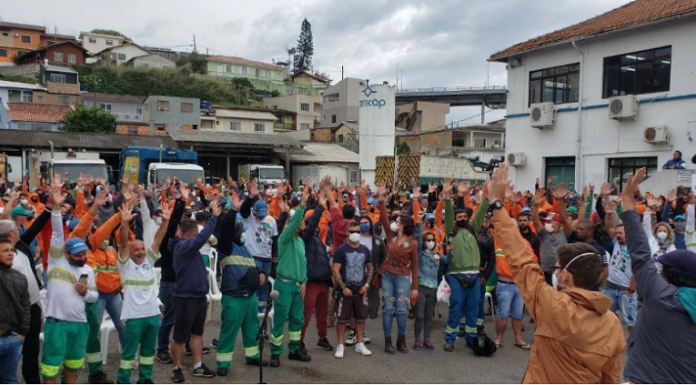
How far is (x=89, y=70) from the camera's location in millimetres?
63094

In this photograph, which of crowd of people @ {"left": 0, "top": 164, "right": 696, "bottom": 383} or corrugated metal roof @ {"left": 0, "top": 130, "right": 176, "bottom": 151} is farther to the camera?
corrugated metal roof @ {"left": 0, "top": 130, "right": 176, "bottom": 151}

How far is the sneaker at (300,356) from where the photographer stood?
6.82 m

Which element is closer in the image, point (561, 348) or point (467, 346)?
point (561, 348)

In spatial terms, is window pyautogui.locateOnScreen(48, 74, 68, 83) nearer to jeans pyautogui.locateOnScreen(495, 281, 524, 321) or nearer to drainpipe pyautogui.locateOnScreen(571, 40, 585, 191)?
drainpipe pyautogui.locateOnScreen(571, 40, 585, 191)

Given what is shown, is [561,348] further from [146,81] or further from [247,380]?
[146,81]

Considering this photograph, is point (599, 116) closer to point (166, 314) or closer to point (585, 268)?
point (166, 314)

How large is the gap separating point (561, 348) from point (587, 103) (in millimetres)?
20199

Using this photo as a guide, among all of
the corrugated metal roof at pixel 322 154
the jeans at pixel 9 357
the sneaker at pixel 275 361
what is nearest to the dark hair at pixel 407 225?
the sneaker at pixel 275 361

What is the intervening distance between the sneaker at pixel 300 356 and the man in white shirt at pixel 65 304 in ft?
8.37

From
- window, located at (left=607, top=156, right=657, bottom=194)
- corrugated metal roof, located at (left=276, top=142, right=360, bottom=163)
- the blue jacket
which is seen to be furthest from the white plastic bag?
corrugated metal roof, located at (left=276, top=142, right=360, bottom=163)

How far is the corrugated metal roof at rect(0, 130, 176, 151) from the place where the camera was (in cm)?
3079

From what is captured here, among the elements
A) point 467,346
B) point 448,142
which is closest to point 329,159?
point 448,142

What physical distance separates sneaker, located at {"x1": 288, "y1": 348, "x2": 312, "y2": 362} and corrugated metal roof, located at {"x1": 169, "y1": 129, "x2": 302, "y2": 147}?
28.8 meters

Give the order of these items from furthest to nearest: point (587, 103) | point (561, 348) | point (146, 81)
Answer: point (146, 81) → point (587, 103) → point (561, 348)
